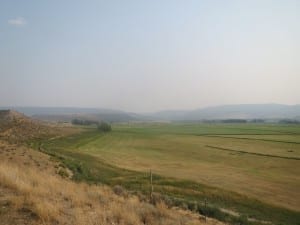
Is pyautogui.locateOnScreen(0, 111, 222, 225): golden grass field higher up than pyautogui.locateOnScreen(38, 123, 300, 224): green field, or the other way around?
Result: pyautogui.locateOnScreen(0, 111, 222, 225): golden grass field

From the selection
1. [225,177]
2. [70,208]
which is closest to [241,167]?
[225,177]

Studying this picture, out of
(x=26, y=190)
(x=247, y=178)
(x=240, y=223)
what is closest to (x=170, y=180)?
(x=247, y=178)

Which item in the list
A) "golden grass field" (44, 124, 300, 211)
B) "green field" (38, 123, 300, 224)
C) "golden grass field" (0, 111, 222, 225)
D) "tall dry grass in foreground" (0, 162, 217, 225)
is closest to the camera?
"golden grass field" (0, 111, 222, 225)

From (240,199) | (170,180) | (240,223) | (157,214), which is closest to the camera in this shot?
(157,214)

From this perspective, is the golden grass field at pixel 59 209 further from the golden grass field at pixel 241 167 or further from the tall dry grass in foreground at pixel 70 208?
the golden grass field at pixel 241 167

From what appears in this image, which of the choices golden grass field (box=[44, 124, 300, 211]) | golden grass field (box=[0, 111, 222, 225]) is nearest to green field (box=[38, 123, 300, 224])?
golden grass field (box=[44, 124, 300, 211])

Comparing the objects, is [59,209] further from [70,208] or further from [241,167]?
[241,167]

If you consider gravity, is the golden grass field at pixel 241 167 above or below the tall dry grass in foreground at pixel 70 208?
below

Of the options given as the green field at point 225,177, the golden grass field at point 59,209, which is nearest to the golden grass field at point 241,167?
the green field at point 225,177

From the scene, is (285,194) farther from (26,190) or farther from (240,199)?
(26,190)

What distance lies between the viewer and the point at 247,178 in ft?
145

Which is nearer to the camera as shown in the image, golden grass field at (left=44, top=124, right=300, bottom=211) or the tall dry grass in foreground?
the tall dry grass in foreground

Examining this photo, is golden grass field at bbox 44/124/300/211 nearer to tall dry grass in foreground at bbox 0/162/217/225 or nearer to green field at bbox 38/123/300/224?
green field at bbox 38/123/300/224

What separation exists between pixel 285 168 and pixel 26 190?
4686 cm
